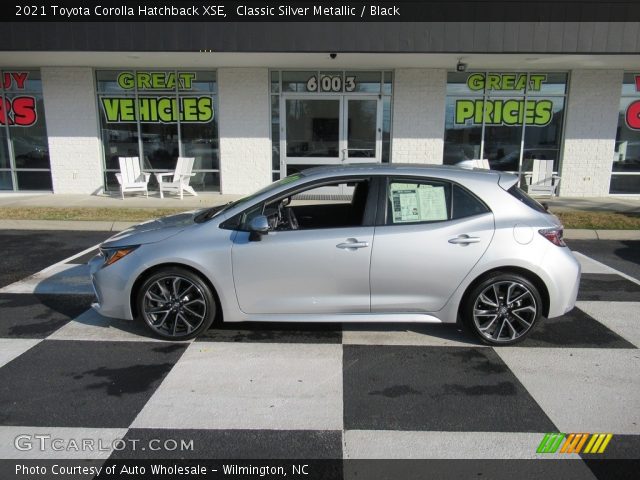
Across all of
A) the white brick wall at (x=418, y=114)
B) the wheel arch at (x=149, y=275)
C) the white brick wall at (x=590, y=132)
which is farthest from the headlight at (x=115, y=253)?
the white brick wall at (x=590, y=132)

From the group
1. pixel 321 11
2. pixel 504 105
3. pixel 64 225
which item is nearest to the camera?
pixel 64 225

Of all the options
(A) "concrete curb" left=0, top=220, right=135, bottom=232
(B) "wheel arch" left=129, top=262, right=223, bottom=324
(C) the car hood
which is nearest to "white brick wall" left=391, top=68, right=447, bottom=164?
(A) "concrete curb" left=0, top=220, right=135, bottom=232

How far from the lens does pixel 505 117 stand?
1334cm

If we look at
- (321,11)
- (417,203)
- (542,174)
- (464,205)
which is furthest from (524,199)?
(542,174)

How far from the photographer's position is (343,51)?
34.1ft

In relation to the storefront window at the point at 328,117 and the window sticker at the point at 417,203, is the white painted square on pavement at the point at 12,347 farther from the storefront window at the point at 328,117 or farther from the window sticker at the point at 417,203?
the storefront window at the point at 328,117

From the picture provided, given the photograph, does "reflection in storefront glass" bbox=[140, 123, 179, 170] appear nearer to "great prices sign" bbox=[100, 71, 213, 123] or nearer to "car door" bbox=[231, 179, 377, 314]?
"great prices sign" bbox=[100, 71, 213, 123]

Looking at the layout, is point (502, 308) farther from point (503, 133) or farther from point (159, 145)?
point (159, 145)

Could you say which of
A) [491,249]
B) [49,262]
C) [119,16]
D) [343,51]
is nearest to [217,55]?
[119,16]

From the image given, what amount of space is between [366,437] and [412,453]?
301 millimetres

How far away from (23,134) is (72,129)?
1.50 meters

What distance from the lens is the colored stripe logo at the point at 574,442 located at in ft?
9.78

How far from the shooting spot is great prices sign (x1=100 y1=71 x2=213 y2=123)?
43.1 ft

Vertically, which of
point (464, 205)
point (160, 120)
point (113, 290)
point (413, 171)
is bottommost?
point (113, 290)
